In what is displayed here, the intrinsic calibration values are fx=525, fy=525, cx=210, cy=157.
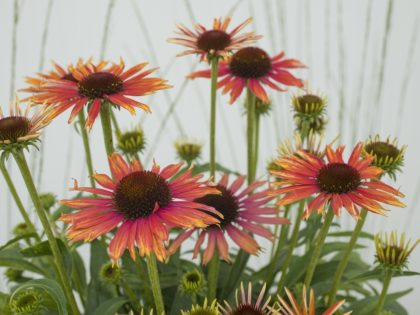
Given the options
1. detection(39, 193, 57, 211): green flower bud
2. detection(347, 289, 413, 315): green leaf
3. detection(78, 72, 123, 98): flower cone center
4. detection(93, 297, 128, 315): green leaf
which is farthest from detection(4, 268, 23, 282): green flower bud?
detection(347, 289, 413, 315): green leaf

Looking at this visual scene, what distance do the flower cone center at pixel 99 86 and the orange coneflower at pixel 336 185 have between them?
16 centimetres

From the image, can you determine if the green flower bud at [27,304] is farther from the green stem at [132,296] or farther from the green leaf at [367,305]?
the green leaf at [367,305]

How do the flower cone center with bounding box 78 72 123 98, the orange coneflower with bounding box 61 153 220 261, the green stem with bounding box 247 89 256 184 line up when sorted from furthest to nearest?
1. the green stem with bounding box 247 89 256 184
2. the flower cone center with bounding box 78 72 123 98
3. the orange coneflower with bounding box 61 153 220 261

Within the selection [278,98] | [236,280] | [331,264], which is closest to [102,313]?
[236,280]

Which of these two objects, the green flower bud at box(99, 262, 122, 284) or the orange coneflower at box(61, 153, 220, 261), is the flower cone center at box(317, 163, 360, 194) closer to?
the orange coneflower at box(61, 153, 220, 261)

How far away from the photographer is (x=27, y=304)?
483 mm

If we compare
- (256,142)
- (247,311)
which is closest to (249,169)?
(256,142)

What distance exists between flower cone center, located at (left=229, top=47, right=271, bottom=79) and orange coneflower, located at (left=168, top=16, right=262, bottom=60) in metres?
0.03

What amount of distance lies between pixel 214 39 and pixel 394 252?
28 centimetres

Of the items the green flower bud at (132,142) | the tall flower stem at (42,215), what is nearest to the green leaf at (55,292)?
the tall flower stem at (42,215)

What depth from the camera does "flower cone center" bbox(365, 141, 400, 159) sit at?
1.57 ft

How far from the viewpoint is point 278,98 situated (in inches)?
36.4

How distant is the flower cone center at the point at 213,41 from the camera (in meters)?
0.56

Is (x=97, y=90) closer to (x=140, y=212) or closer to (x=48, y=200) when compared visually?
(x=140, y=212)
